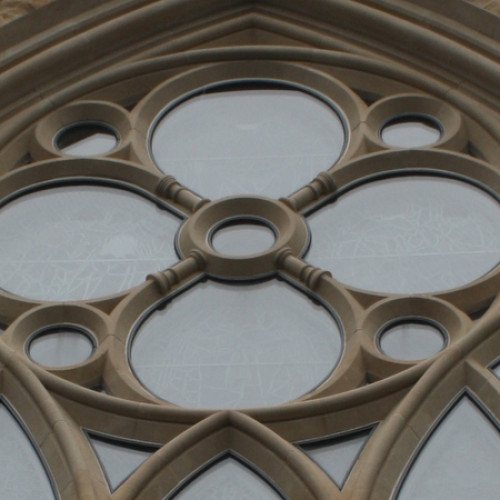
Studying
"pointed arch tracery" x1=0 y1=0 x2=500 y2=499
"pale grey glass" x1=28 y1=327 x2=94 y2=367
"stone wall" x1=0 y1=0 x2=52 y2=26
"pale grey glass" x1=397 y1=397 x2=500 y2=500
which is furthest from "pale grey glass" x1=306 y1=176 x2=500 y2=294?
"stone wall" x1=0 y1=0 x2=52 y2=26

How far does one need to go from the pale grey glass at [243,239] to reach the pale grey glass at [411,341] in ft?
3.99

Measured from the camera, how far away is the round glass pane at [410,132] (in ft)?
44.3

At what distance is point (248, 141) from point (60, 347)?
270 cm

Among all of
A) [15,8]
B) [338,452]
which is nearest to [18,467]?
[338,452]

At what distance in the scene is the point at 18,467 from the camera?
10852mm

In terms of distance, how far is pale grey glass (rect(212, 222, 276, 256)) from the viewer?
12516 millimetres

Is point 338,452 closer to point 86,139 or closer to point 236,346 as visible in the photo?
point 236,346

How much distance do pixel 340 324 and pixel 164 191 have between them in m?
1.85

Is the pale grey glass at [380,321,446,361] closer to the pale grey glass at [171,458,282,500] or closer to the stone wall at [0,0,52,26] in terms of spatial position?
the pale grey glass at [171,458,282,500]

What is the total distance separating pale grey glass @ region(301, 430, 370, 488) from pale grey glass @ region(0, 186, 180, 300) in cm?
207

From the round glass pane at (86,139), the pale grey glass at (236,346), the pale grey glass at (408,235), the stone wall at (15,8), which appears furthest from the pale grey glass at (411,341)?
the stone wall at (15,8)

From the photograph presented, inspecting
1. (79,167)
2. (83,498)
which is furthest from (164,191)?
(83,498)

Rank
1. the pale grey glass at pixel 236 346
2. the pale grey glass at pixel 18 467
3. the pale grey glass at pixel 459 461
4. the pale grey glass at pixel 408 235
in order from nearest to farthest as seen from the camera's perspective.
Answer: the pale grey glass at pixel 459 461
the pale grey glass at pixel 18 467
the pale grey glass at pixel 236 346
the pale grey glass at pixel 408 235

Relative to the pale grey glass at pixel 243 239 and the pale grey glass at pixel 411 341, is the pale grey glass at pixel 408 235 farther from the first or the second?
the pale grey glass at pixel 411 341
